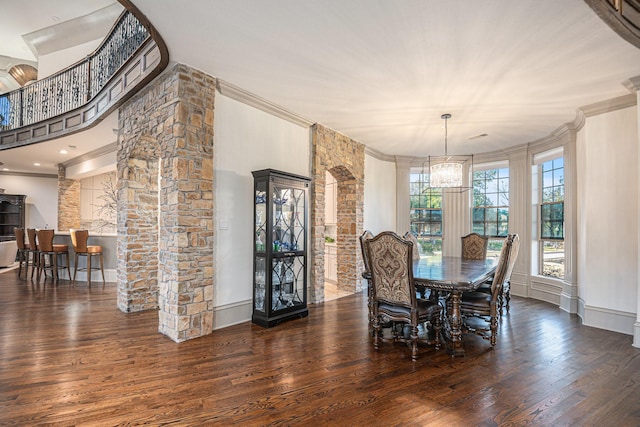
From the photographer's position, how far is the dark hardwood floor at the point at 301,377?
205 centimetres

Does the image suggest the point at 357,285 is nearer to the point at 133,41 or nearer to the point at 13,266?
the point at 133,41

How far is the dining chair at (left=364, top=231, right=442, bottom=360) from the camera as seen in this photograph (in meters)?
2.93

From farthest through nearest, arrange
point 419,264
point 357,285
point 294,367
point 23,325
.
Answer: point 357,285, point 419,264, point 23,325, point 294,367

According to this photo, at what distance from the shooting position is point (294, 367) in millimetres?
2723

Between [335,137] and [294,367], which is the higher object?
[335,137]

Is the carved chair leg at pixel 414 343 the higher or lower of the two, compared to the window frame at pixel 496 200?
lower

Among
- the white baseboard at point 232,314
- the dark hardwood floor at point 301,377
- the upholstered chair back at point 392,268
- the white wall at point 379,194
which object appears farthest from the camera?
the white wall at point 379,194

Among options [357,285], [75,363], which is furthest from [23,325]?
[357,285]

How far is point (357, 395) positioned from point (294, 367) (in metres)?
0.66

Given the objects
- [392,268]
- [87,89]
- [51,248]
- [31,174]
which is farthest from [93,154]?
[392,268]

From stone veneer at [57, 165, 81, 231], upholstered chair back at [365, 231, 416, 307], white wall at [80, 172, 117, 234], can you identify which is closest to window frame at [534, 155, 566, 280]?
upholstered chair back at [365, 231, 416, 307]

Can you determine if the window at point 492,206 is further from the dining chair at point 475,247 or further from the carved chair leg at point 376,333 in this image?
the carved chair leg at point 376,333

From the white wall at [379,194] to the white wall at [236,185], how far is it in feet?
8.73

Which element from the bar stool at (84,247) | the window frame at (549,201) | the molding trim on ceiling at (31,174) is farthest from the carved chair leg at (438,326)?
the molding trim on ceiling at (31,174)
